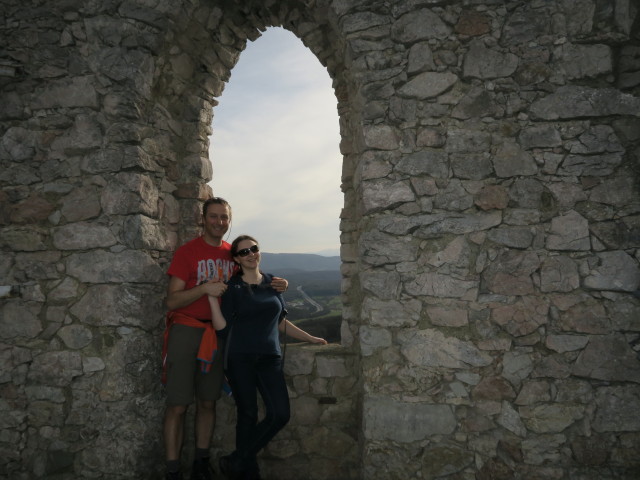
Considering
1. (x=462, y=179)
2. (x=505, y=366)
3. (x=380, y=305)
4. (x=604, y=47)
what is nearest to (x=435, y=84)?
(x=462, y=179)

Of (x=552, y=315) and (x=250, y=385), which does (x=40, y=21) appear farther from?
(x=552, y=315)

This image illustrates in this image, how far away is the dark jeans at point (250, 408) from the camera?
2758 mm

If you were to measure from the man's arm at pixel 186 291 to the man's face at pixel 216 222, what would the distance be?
0.41m

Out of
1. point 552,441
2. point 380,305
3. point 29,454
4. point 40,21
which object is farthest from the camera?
point 40,21

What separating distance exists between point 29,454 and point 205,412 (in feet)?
4.19

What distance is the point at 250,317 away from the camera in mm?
2848

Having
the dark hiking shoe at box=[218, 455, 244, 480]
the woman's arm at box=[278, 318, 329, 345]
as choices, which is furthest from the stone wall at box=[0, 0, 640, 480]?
the dark hiking shoe at box=[218, 455, 244, 480]

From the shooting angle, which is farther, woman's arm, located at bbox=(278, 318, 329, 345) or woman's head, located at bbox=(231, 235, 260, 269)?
woman's arm, located at bbox=(278, 318, 329, 345)

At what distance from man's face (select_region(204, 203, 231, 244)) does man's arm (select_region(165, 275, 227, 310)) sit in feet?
1.34

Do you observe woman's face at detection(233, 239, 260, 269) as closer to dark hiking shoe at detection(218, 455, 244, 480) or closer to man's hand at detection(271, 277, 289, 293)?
man's hand at detection(271, 277, 289, 293)

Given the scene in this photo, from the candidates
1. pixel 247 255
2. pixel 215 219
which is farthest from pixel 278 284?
pixel 215 219

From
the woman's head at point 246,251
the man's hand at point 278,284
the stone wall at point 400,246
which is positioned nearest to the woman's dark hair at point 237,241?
the woman's head at point 246,251

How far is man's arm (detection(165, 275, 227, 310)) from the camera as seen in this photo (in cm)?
285

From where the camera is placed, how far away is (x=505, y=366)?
2.70 meters
